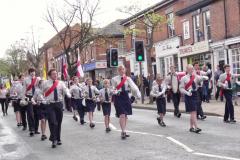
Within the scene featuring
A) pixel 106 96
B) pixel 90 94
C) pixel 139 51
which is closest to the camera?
pixel 106 96

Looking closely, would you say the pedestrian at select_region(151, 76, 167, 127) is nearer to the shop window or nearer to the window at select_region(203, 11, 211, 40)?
the shop window

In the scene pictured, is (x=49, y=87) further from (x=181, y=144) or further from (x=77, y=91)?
(x=77, y=91)

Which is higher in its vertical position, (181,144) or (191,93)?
(191,93)

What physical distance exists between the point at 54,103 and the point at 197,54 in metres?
20.7

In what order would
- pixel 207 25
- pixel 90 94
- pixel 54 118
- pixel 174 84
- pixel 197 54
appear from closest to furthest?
pixel 54 118
pixel 90 94
pixel 174 84
pixel 207 25
pixel 197 54

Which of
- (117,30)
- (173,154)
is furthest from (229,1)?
(117,30)

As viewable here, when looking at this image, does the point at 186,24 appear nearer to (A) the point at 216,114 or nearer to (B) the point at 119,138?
(A) the point at 216,114

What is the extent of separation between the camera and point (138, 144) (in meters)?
10.5

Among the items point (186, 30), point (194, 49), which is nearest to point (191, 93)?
point (194, 49)

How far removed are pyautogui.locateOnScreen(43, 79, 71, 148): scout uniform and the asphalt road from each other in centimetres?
37

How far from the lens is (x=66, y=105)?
25.1 meters

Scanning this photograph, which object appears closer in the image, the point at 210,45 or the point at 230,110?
the point at 230,110

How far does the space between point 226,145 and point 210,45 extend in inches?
776

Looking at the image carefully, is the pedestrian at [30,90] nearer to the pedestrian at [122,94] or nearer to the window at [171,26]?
the pedestrian at [122,94]
